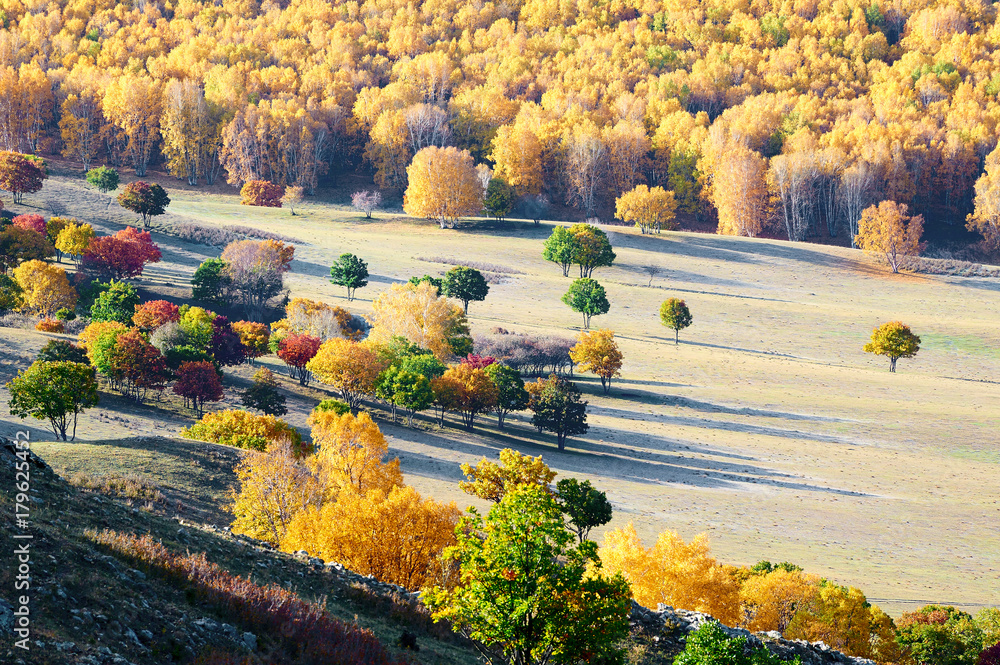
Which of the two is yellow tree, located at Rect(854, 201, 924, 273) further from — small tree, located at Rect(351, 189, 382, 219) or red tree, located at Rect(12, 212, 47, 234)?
red tree, located at Rect(12, 212, 47, 234)

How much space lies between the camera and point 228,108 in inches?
7598

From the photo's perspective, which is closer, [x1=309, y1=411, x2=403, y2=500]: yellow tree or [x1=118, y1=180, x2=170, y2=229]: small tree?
[x1=309, y1=411, x2=403, y2=500]: yellow tree

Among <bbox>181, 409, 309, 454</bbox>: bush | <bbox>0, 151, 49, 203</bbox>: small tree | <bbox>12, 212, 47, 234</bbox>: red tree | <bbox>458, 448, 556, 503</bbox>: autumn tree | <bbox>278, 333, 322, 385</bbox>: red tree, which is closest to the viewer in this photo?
<bbox>458, 448, 556, 503</bbox>: autumn tree

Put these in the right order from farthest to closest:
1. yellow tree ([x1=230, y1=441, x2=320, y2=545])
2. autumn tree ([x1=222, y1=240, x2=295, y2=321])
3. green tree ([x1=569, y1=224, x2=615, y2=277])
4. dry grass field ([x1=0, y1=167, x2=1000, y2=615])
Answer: green tree ([x1=569, y1=224, x2=615, y2=277]), autumn tree ([x1=222, y1=240, x2=295, y2=321]), dry grass field ([x1=0, y1=167, x2=1000, y2=615]), yellow tree ([x1=230, y1=441, x2=320, y2=545])

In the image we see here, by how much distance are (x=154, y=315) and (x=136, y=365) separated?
1731 centimetres

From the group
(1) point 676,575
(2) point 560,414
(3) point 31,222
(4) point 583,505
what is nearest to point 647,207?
(2) point 560,414

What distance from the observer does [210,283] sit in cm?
9344

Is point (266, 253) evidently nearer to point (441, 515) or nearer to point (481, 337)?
point (481, 337)

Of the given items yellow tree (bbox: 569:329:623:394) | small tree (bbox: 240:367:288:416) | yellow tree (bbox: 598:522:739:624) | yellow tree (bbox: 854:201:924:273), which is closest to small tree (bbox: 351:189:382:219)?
yellow tree (bbox: 569:329:623:394)

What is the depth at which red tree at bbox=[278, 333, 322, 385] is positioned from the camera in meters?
73.4

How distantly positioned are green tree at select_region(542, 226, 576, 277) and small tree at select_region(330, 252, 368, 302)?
91.1ft

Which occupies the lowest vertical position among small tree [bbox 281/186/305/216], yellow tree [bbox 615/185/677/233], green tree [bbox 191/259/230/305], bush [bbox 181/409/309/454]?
bush [bbox 181/409/309/454]

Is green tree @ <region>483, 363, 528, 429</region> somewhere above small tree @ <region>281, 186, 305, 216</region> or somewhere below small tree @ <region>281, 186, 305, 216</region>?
below

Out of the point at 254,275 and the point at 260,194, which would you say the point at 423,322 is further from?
the point at 260,194
